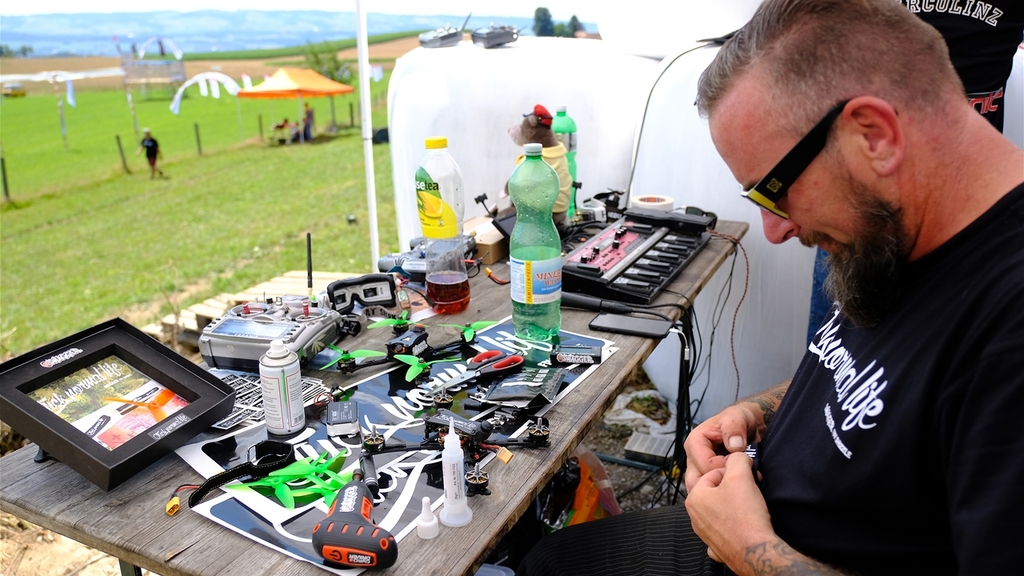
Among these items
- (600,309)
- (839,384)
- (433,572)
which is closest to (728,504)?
(839,384)

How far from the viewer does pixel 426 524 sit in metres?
1.15

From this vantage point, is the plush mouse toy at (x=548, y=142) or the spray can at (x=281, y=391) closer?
the spray can at (x=281, y=391)

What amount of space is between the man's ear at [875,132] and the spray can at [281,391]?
3.79 ft

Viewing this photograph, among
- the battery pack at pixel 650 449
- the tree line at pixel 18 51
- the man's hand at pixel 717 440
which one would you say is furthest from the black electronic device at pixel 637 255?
the tree line at pixel 18 51

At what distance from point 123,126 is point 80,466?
81.2ft

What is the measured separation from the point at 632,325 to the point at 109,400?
4.49ft

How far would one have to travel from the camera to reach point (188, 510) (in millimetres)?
1234

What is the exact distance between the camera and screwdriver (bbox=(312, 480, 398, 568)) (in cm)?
106

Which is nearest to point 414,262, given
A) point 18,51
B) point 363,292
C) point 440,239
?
point 440,239

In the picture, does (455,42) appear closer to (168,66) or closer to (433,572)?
(433,572)

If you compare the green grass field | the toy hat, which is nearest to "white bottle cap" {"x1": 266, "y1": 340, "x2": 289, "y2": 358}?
the toy hat

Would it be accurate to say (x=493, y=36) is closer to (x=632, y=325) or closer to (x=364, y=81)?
(x=364, y=81)

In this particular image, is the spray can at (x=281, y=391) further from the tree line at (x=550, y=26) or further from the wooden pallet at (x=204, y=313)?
the tree line at (x=550, y=26)

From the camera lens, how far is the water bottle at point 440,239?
2191mm
